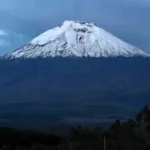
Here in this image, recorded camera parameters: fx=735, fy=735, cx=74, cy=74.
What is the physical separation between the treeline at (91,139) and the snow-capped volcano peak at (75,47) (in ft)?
404

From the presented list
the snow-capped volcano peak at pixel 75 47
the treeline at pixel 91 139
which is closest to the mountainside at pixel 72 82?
the snow-capped volcano peak at pixel 75 47

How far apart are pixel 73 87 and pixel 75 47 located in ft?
151

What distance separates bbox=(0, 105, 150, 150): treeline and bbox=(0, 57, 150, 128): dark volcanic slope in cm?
5525

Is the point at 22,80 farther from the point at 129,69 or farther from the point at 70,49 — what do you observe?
the point at 70,49

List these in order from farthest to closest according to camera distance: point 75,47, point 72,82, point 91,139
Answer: point 75,47
point 72,82
point 91,139

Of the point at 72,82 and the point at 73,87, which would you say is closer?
the point at 73,87

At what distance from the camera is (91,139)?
161 ft

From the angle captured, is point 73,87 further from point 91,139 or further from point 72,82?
point 91,139

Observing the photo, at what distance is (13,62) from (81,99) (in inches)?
1351

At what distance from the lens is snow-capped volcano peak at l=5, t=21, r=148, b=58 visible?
18138 centimetres

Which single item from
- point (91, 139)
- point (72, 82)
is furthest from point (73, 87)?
point (91, 139)

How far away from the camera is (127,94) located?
139m

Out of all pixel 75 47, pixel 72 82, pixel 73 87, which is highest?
pixel 75 47

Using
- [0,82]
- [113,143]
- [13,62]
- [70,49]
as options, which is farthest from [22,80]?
[113,143]
